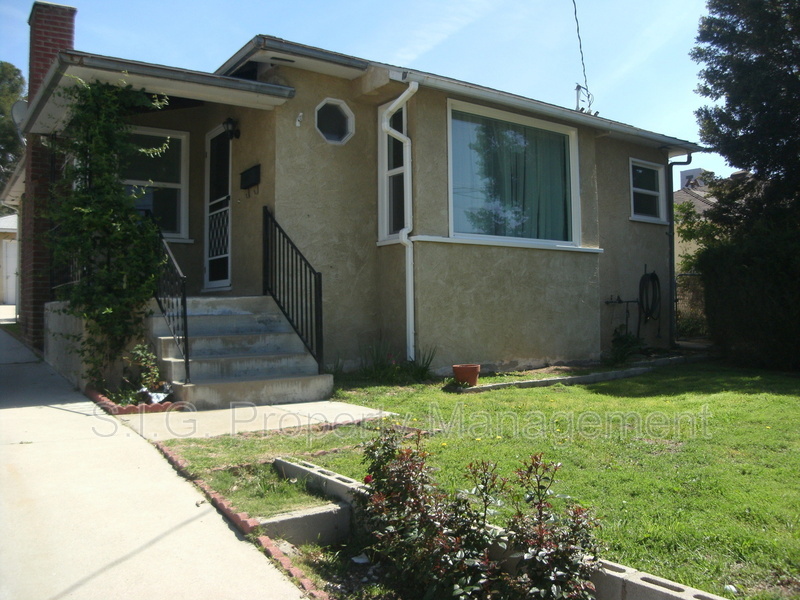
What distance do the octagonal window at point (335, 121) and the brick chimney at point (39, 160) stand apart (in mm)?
4091

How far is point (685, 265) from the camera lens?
598 inches

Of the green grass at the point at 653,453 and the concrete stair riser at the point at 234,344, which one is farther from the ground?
the concrete stair riser at the point at 234,344

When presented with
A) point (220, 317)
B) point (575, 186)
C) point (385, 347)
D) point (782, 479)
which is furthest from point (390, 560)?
point (575, 186)

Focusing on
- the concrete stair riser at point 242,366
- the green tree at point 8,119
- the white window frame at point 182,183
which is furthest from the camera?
the green tree at point 8,119

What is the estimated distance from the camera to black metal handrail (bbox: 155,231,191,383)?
20.4ft

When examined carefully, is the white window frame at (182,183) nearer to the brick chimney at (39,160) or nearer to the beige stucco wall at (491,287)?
the brick chimney at (39,160)

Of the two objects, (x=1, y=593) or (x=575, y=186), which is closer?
(x=1, y=593)

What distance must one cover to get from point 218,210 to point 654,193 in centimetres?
785

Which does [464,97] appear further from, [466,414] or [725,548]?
[725,548]

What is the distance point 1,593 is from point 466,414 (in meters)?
3.98

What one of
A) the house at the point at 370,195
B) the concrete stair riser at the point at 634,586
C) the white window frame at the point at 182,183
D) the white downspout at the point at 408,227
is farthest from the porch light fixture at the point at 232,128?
the concrete stair riser at the point at 634,586

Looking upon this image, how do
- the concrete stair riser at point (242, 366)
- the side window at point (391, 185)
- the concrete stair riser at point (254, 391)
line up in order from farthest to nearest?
1. the side window at point (391, 185)
2. the concrete stair riser at point (242, 366)
3. the concrete stair riser at point (254, 391)

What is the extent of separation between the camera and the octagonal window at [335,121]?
8430mm

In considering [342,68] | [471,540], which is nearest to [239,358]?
[342,68]
